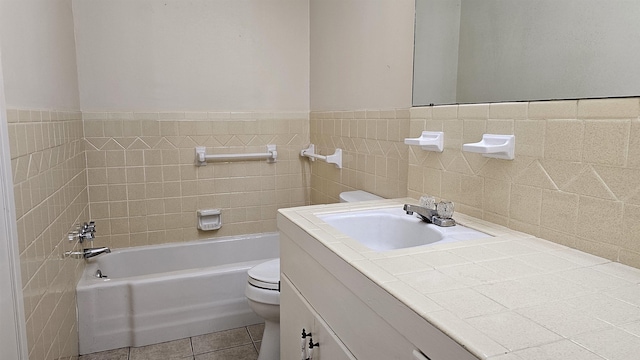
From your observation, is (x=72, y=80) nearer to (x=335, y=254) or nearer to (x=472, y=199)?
(x=335, y=254)

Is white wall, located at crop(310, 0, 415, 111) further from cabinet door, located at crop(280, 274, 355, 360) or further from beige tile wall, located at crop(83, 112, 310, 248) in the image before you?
cabinet door, located at crop(280, 274, 355, 360)

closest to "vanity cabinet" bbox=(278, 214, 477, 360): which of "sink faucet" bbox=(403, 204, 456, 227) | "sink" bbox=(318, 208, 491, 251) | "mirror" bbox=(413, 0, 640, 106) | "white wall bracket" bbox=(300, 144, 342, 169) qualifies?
"sink" bbox=(318, 208, 491, 251)

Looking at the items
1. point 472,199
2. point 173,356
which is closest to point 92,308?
point 173,356

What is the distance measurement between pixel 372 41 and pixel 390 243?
3.68ft

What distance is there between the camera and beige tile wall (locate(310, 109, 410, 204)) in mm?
1866

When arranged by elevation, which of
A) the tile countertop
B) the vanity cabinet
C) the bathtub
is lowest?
the bathtub

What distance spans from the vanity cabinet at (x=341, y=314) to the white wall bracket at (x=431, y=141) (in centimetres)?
54

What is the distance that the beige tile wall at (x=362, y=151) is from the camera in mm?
1866

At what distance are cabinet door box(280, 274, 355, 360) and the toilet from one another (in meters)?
0.42

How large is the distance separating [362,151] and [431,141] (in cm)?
76

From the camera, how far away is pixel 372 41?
2.05 m

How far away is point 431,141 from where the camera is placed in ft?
4.71

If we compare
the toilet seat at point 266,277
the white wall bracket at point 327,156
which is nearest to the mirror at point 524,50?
the white wall bracket at point 327,156

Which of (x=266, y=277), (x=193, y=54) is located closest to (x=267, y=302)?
(x=266, y=277)
